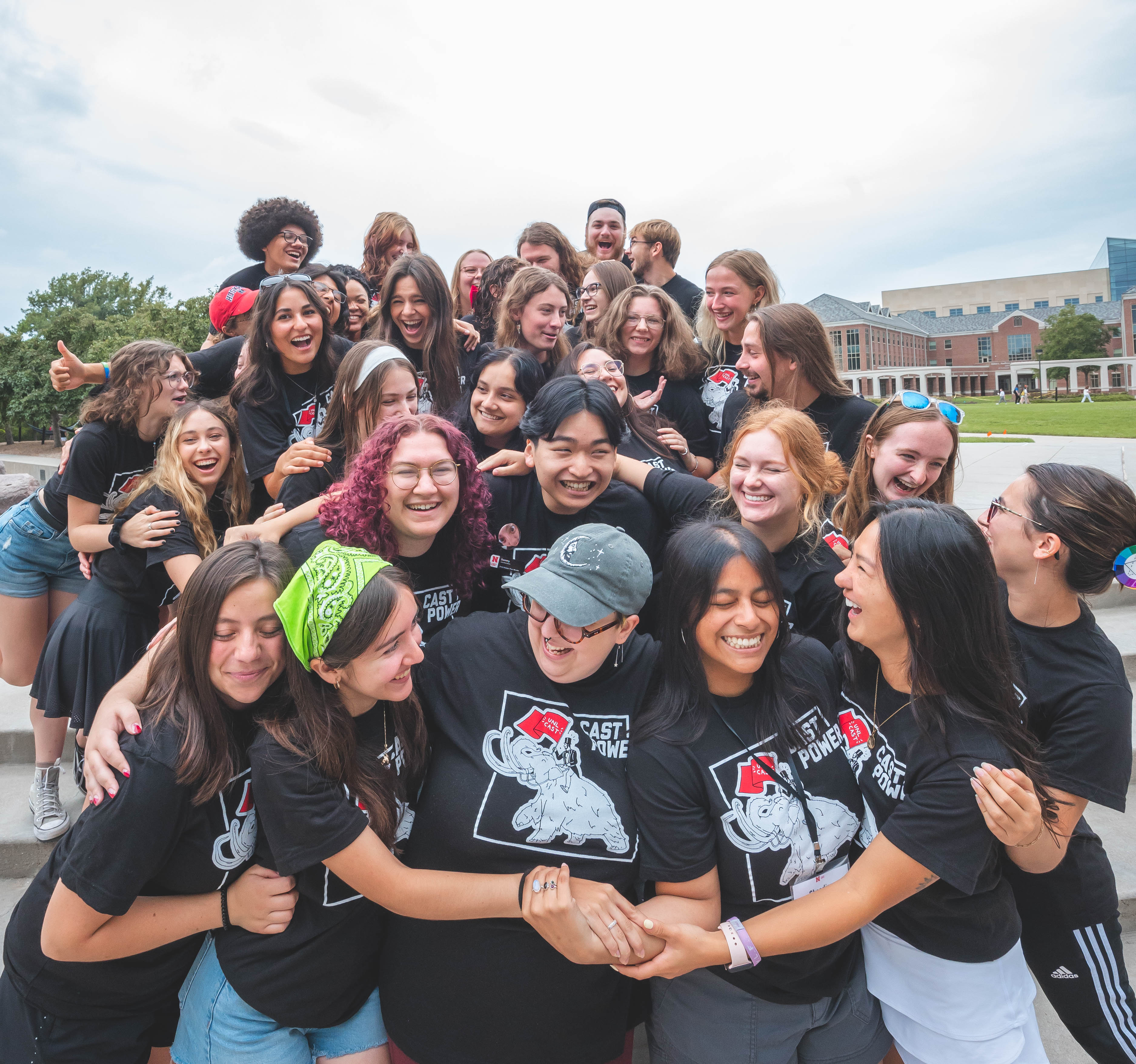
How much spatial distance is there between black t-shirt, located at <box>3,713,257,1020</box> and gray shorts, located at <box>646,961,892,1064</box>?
1.49 meters

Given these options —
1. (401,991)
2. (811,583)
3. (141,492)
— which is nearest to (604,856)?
(401,991)

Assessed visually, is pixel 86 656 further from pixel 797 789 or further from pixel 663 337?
pixel 663 337

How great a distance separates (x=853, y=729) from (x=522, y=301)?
335 centimetres

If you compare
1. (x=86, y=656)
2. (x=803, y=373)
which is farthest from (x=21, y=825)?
(x=803, y=373)

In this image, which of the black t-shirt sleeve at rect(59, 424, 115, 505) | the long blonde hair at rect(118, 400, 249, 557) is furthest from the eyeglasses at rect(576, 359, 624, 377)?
the black t-shirt sleeve at rect(59, 424, 115, 505)

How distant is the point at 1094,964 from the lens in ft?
8.01

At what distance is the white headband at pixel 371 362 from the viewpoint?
3.48 meters

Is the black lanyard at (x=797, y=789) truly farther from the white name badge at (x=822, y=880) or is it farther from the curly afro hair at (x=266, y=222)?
the curly afro hair at (x=266, y=222)

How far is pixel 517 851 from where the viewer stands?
2.16 meters

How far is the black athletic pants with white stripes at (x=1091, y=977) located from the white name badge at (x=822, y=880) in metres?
0.80

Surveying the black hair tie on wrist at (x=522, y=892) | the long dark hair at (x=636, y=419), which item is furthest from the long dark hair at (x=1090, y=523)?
the black hair tie on wrist at (x=522, y=892)

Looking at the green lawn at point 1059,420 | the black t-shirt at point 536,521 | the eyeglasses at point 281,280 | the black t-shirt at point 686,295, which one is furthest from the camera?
the green lawn at point 1059,420

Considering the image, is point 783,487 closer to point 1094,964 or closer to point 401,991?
point 1094,964

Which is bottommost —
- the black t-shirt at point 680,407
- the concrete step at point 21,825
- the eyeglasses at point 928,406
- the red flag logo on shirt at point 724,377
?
the concrete step at point 21,825
